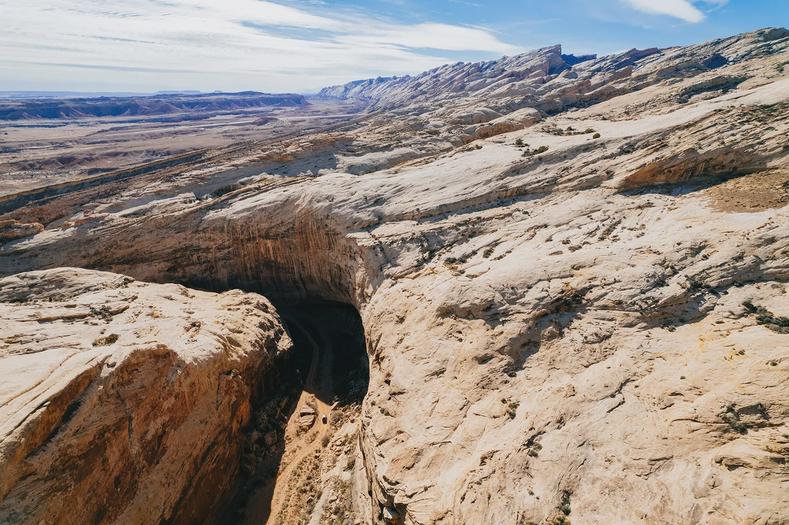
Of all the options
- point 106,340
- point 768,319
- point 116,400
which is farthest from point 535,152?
point 116,400

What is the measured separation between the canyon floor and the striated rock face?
94 mm

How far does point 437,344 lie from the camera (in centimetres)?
1667

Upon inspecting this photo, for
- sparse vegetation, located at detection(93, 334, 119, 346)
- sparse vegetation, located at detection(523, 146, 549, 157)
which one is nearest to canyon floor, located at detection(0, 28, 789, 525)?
sparse vegetation, located at detection(93, 334, 119, 346)

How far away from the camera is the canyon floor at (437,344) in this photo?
414 inches

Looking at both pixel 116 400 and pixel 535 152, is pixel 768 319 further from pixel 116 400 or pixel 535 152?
pixel 116 400

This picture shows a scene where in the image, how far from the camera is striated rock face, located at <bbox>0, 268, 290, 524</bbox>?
1233cm

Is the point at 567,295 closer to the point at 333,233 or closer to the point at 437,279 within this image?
the point at 437,279

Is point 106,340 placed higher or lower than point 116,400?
higher

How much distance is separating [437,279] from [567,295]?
623 cm

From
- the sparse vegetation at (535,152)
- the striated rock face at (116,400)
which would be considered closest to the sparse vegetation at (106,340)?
the striated rock face at (116,400)

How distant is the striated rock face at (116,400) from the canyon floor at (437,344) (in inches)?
3.7

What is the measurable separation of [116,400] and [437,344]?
1240 centimetres

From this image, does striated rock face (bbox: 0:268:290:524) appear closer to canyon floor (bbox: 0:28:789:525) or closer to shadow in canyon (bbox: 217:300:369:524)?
canyon floor (bbox: 0:28:789:525)

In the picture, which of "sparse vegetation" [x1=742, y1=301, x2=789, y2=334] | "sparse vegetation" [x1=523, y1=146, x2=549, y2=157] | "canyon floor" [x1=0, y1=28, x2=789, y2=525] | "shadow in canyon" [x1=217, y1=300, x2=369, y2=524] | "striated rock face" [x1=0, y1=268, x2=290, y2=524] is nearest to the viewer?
"canyon floor" [x1=0, y1=28, x2=789, y2=525]
